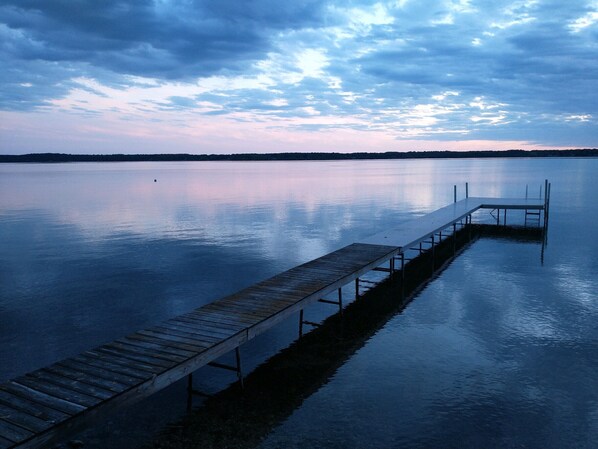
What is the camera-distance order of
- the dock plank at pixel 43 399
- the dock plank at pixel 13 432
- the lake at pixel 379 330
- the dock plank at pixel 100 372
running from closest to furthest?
the dock plank at pixel 13 432 → the dock plank at pixel 43 399 → the dock plank at pixel 100 372 → the lake at pixel 379 330

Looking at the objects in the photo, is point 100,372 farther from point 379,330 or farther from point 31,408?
point 379,330

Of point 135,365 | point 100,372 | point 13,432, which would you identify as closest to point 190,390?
point 135,365

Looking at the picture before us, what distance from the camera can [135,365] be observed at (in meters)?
7.79

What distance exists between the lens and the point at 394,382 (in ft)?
33.5

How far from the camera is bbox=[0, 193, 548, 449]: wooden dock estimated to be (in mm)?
6145

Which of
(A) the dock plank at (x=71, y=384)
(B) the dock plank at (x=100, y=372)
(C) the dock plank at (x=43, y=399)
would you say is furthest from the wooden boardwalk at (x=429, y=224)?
(C) the dock plank at (x=43, y=399)

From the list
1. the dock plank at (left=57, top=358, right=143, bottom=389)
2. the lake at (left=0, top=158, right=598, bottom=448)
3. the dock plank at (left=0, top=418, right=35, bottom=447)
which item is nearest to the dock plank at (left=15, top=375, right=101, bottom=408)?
the dock plank at (left=57, top=358, right=143, bottom=389)

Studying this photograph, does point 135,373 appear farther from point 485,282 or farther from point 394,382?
point 485,282

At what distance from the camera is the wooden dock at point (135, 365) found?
6.14 metres

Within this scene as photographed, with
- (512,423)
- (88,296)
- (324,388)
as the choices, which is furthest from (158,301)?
(512,423)

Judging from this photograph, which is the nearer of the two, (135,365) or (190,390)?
(135,365)

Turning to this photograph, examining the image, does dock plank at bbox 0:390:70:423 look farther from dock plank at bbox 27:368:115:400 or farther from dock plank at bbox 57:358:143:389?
dock plank at bbox 57:358:143:389

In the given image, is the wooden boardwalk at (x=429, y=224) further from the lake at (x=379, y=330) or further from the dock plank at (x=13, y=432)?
the dock plank at (x=13, y=432)

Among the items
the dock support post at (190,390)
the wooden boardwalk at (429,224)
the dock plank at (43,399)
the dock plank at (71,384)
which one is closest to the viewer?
the dock plank at (43,399)
